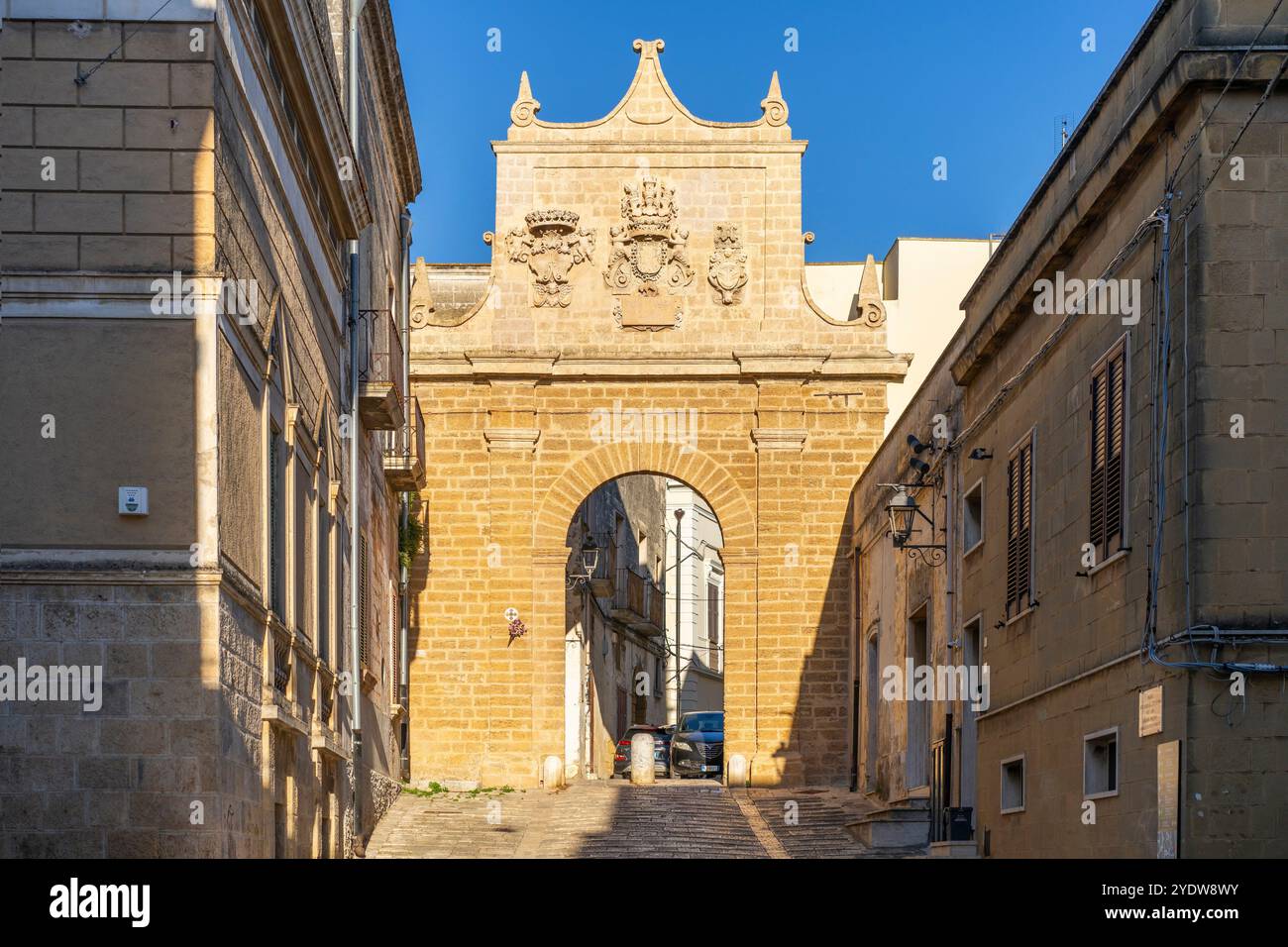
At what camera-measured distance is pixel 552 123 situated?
28672 millimetres

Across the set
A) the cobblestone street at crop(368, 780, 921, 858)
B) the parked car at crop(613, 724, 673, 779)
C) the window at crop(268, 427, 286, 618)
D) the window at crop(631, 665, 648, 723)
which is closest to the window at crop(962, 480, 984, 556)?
the cobblestone street at crop(368, 780, 921, 858)

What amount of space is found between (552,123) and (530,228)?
1571mm

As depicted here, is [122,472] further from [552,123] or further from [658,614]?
[658,614]

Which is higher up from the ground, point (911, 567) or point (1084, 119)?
point (1084, 119)

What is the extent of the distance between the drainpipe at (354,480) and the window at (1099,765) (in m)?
8.41

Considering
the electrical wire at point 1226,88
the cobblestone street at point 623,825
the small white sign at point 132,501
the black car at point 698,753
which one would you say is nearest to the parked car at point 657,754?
the black car at point 698,753

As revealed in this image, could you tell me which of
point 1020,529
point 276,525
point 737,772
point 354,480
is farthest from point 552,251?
point 276,525

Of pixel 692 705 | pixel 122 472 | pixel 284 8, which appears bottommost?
pixel 692 705

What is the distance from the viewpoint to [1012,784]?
16.1 meters

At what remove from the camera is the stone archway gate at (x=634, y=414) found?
90.9 ft

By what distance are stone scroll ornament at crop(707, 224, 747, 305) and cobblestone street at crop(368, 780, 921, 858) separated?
22.5ft

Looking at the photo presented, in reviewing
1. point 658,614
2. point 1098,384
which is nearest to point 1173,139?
point 1098,384

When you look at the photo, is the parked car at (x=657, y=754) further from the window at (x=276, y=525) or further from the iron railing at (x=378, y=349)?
the window at (x=276, y=525)

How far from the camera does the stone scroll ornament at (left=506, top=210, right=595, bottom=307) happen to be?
28312 mm
